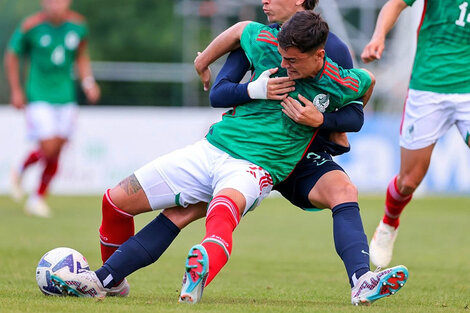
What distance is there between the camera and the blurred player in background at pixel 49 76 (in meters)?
12.5

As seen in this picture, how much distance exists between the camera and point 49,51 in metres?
12.8

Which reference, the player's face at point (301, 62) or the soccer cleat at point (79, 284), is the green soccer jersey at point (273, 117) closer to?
the player's face at point (301, 62)

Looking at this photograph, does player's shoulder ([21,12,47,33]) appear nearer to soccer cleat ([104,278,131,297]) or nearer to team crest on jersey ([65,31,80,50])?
team crest on jersey ([65,31,80,50])

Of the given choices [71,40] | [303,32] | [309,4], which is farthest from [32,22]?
[303,32]

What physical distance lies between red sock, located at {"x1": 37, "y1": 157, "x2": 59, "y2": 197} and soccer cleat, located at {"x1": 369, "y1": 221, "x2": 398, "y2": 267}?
6.10m

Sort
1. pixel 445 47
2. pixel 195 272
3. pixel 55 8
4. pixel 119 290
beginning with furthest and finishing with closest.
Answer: pixel 55 8, pixel 445 47, pixel 119 290, pixel 195 272

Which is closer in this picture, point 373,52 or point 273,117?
point 273,117

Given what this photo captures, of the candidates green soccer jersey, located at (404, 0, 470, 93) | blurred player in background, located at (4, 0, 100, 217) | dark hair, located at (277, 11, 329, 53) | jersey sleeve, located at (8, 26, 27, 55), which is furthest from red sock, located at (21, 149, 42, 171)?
dark hair, located at (277, 11, 329, 53)

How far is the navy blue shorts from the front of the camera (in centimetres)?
529

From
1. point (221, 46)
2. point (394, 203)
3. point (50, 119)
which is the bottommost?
point (50, 119)

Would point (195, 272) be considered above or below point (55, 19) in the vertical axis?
above

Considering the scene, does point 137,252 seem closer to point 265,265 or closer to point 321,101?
point 321,101

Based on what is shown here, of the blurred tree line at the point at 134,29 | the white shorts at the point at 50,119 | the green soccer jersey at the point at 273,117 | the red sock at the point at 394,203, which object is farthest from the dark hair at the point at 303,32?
the blurred tree line at the point at 134,29

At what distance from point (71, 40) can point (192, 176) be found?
8.08 metres
